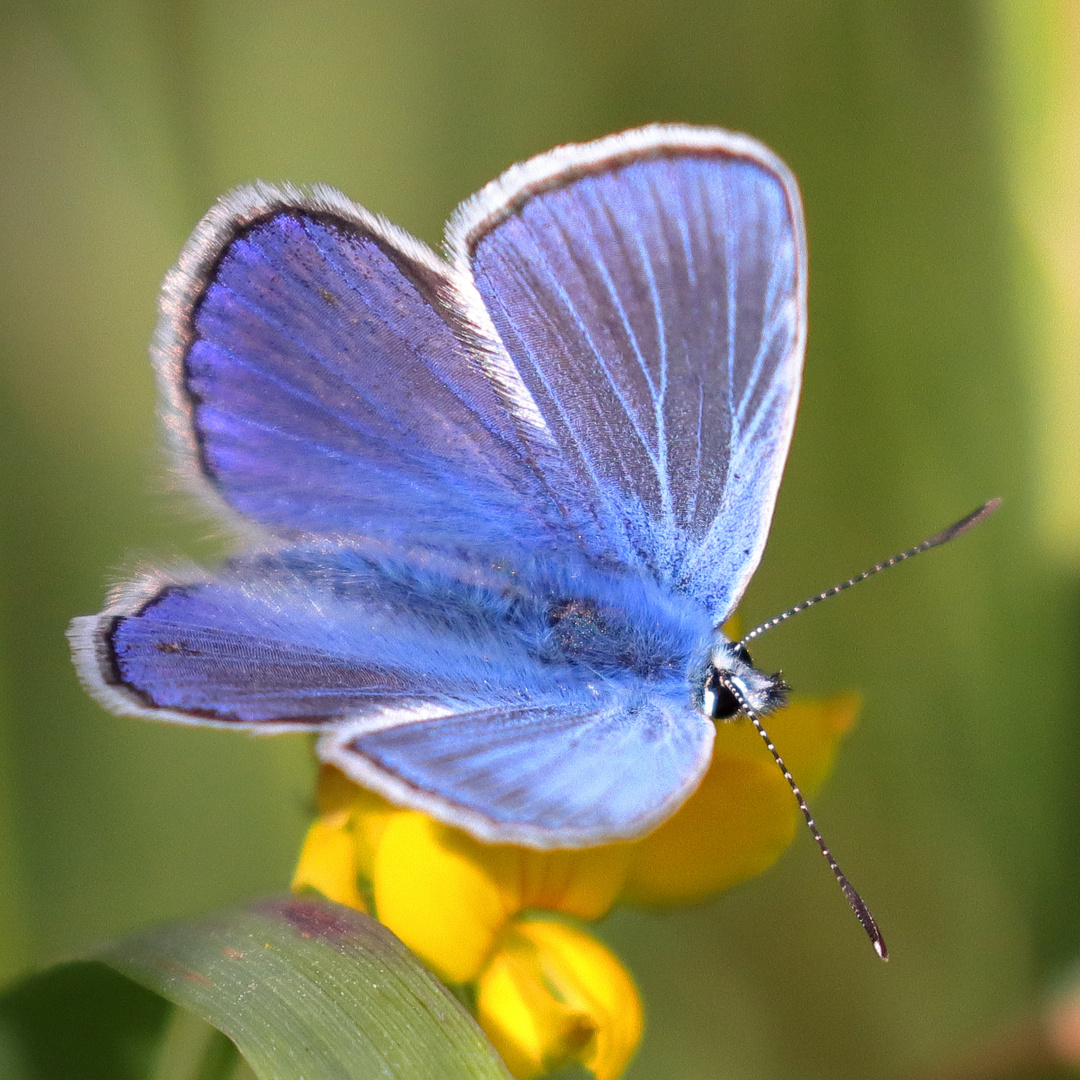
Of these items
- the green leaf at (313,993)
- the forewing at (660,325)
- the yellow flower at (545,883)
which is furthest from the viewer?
the forewing at (660,325)

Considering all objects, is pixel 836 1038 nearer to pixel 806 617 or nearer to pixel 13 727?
pixel 806 617

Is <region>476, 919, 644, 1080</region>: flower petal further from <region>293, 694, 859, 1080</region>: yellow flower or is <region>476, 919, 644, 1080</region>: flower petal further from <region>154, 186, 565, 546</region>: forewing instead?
<region>154, 186, 565, 546</region>: forewing

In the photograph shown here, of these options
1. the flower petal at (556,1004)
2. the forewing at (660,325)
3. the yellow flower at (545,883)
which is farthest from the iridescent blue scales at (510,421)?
the flower petal at (556,1004)

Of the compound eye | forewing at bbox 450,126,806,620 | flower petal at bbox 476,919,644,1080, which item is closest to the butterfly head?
A: the compound eye

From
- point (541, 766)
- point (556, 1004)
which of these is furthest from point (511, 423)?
point (556, 1004)

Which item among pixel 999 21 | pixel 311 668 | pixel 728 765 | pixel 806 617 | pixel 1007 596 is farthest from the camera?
pixel 806 617

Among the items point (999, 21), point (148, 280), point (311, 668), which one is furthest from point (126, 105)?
point (999, 21)

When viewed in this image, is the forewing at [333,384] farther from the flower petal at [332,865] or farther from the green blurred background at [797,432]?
the flower petal at [332,865]
